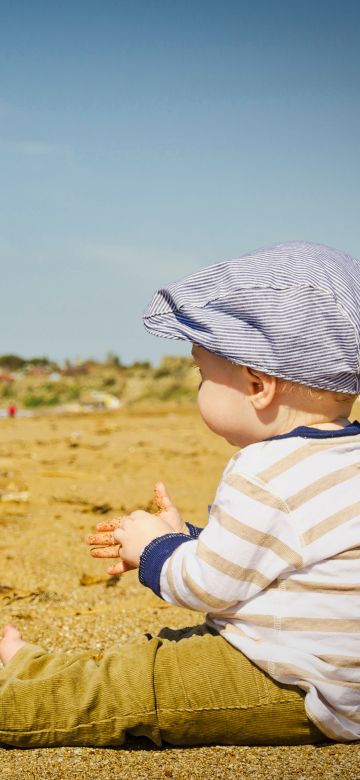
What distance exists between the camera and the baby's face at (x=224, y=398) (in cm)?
172

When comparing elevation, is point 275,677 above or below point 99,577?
above

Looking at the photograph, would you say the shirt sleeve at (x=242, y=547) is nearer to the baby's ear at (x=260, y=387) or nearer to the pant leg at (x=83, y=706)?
the baby's ear at (x=260, y=387)

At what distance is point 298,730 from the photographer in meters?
1.69

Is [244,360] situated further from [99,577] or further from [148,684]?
[99,577]

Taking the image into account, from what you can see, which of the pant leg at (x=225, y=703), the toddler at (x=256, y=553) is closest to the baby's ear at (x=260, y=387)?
the toddler at (x=256, y=553)

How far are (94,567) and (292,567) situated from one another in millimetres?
1490

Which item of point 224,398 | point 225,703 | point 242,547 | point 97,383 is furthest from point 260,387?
point 97,383

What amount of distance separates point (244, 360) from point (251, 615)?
498mm

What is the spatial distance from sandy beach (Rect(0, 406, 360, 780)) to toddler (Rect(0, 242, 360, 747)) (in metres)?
0.05

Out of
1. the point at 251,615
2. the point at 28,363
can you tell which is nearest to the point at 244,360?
the point at 251,615

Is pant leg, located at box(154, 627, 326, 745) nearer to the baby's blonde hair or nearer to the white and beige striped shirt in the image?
the white and beige striped shirt

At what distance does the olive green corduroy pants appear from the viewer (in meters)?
1.68

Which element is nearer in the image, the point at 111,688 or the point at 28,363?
the point at 111,688

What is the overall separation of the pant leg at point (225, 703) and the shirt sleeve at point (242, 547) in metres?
0.17
